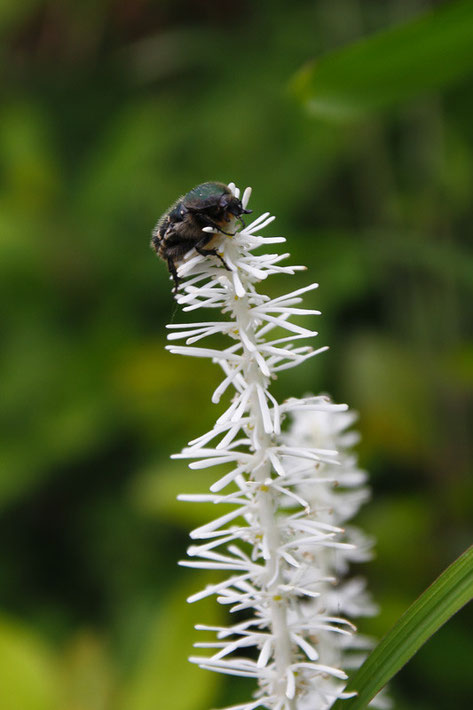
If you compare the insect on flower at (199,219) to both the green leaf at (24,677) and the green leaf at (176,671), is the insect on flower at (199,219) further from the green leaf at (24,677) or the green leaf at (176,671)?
the green leaf at (24,677)

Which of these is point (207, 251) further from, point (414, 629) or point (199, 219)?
point (414, 629)

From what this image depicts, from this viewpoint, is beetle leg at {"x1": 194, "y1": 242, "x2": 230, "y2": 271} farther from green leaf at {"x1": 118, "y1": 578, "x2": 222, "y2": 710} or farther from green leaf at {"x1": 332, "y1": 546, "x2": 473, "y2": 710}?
green leaf at {"x1": 118, "y1": 578, "x2": 222, "y2": 710}

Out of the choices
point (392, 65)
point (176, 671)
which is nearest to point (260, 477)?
point (392, 65)

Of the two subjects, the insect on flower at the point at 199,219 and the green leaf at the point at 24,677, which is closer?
the insect on flower at the point at 199,219

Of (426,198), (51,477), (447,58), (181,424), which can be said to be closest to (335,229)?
(426,198)

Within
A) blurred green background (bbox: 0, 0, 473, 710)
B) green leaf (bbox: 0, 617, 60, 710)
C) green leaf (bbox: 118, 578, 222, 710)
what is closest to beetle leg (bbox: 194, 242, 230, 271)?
blurred green background (bbox: 0, 0, 473, 710)

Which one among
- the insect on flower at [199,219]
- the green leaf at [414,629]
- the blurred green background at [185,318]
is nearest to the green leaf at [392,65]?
the blurred green background at [185,318]

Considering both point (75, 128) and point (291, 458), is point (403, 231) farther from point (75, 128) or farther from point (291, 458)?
point (291, 458)
